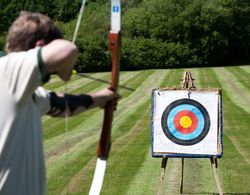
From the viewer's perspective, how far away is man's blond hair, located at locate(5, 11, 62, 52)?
214 cm

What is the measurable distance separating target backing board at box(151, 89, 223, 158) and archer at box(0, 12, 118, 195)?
4251 mm

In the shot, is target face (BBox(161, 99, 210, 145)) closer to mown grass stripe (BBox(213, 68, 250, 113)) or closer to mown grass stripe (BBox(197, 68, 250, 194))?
mown grass stripe (BBox(197, 68, 250, 194))

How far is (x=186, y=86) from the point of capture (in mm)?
6914

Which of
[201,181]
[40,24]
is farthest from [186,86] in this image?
[40,24]

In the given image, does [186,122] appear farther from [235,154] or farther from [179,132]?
[235,154]

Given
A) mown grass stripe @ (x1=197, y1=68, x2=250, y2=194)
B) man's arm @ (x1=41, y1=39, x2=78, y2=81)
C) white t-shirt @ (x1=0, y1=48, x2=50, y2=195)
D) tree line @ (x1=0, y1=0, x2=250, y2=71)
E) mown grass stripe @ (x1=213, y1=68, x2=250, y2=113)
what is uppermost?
man's arm @ (x1=41, y1=39, x2=78, y2=81)

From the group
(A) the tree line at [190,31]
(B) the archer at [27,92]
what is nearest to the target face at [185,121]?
(B) the archer at [27,92]

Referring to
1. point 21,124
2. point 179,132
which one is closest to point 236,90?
point 179,132

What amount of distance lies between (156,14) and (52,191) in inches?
1403

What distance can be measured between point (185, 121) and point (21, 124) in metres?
4.75

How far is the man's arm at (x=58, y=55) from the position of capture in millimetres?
1999

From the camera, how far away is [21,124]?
2193 mm

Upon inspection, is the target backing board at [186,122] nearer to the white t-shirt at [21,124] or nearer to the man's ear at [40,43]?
the white t-shirt at [21,124]

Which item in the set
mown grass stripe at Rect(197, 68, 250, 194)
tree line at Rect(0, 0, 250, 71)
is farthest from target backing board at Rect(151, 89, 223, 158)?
tree line at Rect(0, 0, 250, 71)
